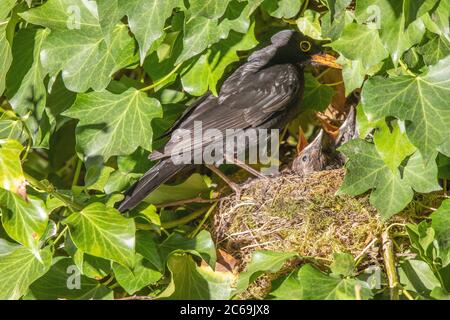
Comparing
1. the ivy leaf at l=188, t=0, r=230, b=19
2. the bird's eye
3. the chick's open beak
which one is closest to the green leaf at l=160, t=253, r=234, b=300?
the ivy leaf at l=188, t=0, r=230, b=19

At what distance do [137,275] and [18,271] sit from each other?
523 millimetres

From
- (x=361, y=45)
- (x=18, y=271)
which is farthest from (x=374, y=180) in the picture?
(x=18, y=271)

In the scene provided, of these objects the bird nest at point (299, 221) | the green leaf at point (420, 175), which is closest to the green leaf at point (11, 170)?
the bird nest at point (299, 221)

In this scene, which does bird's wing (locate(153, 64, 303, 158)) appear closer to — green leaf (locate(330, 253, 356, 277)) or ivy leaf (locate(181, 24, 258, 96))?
ivy leaf (locate(181, 24, 258, 96))

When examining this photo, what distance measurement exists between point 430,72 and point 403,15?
264 millimetres

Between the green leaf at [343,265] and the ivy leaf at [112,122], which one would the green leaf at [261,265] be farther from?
the ivy leaf at [112,122]

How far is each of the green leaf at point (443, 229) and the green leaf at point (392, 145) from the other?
262 mm

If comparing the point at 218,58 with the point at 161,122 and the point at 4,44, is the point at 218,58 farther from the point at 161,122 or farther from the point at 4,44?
the point at 4,44

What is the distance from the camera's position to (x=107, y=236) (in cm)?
364

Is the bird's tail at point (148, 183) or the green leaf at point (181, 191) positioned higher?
the bird's tail at point (148, 183)

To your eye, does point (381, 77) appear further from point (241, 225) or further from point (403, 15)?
point (241, 225)

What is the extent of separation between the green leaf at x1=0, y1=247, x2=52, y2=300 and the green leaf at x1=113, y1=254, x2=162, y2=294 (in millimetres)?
323

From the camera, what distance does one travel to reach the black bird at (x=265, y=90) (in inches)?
194

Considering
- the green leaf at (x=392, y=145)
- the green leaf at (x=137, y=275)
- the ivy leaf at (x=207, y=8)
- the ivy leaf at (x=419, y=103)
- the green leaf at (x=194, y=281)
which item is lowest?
the green leaf at (x=194, y=281)
